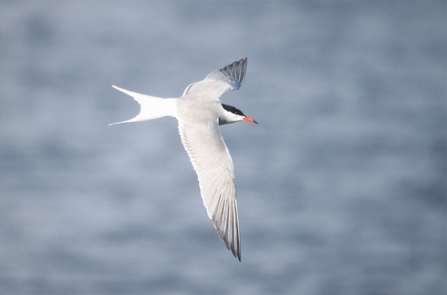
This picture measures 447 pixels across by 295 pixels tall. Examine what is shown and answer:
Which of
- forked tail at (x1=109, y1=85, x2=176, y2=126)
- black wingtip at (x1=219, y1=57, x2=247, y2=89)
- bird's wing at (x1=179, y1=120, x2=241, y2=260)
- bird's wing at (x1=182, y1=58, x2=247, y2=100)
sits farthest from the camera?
black wingtip at (x1=219, y1=57, x2=247, y2=89)

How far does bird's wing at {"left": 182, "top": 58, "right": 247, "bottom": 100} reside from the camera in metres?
8.49

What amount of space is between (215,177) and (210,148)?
1.02 feet

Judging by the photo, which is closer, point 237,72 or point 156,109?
point 156,109

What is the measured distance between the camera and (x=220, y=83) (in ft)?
29.2

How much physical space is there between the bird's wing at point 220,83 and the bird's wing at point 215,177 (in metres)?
1.00

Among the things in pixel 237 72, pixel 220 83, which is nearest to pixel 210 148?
pixel 220 83

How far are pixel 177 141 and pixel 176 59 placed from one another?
3.79 meters

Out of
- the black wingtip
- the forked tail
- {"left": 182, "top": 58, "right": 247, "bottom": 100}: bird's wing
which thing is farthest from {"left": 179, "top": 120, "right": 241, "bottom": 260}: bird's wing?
the black wingtip

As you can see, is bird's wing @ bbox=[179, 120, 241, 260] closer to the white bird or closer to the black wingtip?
the white bird

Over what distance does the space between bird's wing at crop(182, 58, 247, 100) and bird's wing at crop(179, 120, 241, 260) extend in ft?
3.28

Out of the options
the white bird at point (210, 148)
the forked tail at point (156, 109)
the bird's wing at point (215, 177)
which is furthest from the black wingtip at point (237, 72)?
the bird's wing at point (215, 177)

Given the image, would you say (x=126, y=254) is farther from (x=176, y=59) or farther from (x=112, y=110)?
(x=176, y=59)

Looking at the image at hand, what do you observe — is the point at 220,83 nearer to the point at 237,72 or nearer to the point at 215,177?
the point at 237,72

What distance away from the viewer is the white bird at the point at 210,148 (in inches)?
274
